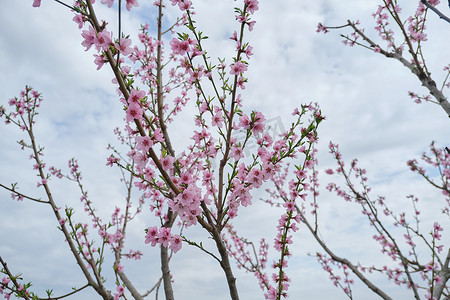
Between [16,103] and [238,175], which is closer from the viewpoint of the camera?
[238,175]

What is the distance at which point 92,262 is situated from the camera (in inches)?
165

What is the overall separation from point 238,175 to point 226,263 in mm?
814

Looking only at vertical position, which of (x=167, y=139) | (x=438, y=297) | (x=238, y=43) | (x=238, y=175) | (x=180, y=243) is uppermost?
(x=238, y=43)

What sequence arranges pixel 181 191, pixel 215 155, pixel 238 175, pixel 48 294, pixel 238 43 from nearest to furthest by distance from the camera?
pixel 181 191 → pixel 238 175 → pixel 238 43 → pixel 215 155 → pixel 48 294

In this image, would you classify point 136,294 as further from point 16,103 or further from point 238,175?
point 16,103

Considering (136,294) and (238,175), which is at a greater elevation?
(238,175)

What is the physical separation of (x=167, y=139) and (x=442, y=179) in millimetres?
6163

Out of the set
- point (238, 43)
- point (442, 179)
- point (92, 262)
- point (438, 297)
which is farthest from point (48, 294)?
point (442, 179)

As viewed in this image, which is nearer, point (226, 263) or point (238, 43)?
point (226, 263)

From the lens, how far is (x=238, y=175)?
2604mm

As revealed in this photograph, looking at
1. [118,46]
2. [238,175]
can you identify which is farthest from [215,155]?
[118,46]

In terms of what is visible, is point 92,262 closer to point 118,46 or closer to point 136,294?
point 136,294

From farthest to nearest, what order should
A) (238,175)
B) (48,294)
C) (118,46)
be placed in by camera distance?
(48,294)
(238,175)
(118,46)

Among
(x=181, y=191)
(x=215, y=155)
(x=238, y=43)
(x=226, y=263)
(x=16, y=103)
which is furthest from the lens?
(x=16, y=103)
